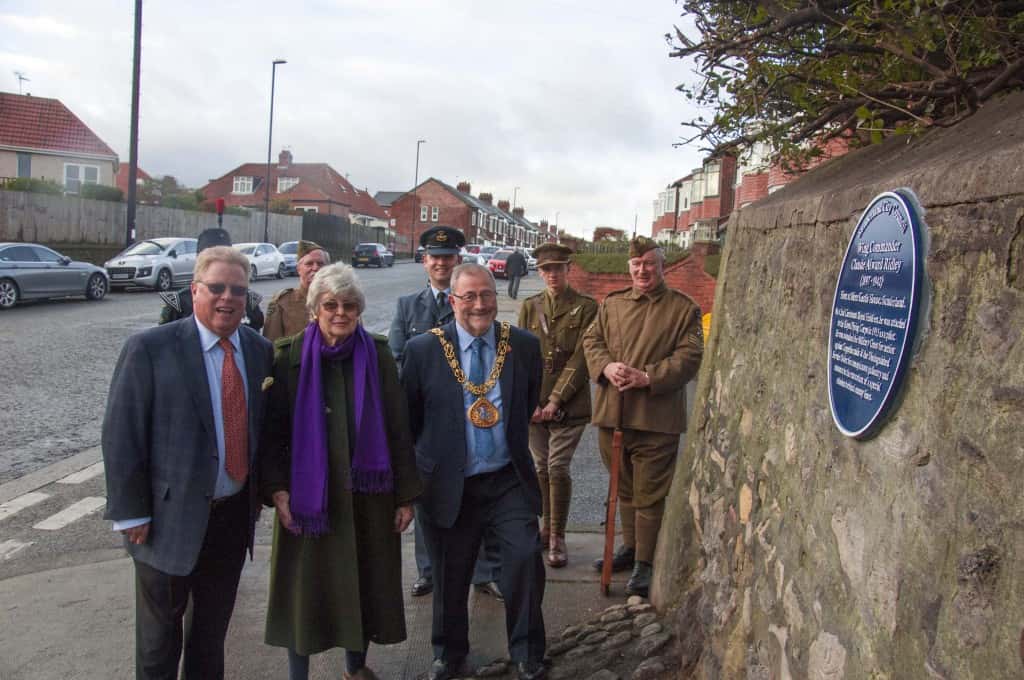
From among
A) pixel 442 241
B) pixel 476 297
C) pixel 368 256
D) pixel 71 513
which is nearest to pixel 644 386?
pixel 476 297

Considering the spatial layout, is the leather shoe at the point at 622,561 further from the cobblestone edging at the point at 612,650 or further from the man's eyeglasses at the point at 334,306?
the man's eyeglasses at the point at 334,306

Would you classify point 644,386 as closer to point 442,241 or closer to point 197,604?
point 442,241

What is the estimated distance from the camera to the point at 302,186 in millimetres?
75312

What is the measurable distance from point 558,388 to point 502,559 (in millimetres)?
1510

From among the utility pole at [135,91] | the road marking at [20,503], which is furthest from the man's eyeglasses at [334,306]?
the utility pole at [135,91]

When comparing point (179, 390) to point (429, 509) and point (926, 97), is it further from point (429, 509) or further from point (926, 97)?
point (926, 97)

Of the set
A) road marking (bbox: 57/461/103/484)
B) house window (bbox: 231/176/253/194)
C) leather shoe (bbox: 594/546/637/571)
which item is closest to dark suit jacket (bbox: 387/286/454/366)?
leather shoe (bbox: 594/546/637/571)

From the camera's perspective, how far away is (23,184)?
2738cm

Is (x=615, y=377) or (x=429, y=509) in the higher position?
(x=615, y=377)

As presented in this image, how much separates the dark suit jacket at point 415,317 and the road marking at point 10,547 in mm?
2688

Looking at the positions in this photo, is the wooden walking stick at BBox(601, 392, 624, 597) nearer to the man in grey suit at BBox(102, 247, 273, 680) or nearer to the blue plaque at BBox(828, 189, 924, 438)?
the man in grey suit at BBox(102, 247, 273, 680)

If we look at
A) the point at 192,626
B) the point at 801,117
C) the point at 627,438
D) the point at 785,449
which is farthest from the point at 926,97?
the point at 192,626

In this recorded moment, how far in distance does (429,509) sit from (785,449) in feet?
5.42

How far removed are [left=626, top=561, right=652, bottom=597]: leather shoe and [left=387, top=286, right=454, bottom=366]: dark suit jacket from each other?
5.90 ft
